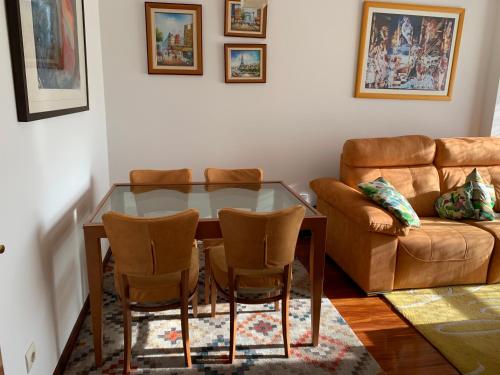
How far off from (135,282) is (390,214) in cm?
177

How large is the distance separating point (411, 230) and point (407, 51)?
186cm

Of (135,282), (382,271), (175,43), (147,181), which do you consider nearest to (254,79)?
(175,43)

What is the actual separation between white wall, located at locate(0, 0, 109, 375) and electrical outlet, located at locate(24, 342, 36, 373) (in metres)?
0.03

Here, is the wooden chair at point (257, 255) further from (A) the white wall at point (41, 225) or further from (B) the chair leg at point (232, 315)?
(A) the white wall at point (41, 225)

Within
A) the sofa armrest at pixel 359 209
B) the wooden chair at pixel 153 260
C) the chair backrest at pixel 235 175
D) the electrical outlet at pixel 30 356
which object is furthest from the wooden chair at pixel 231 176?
the electrical outlet at pixel 30 356

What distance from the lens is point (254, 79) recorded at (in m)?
3.41

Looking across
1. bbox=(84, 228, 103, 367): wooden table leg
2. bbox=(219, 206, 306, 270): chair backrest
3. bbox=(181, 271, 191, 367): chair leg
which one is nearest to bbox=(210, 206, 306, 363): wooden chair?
bbox=(219, 206, 306, 270): chair backrest

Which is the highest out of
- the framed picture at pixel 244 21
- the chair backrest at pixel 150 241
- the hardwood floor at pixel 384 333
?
the framed picture at pixel 244 21

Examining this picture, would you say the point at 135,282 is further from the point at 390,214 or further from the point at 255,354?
the point at 390,214

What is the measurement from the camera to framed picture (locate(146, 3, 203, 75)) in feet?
10.3

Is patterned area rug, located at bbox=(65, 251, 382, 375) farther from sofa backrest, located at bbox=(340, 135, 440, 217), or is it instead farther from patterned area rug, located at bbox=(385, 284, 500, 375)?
sofa backrest, located at bbox=(340, 135, 440, 217)

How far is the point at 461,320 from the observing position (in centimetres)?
245

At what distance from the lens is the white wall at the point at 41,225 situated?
1.39m

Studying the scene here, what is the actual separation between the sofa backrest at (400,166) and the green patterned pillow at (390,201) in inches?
12.8
